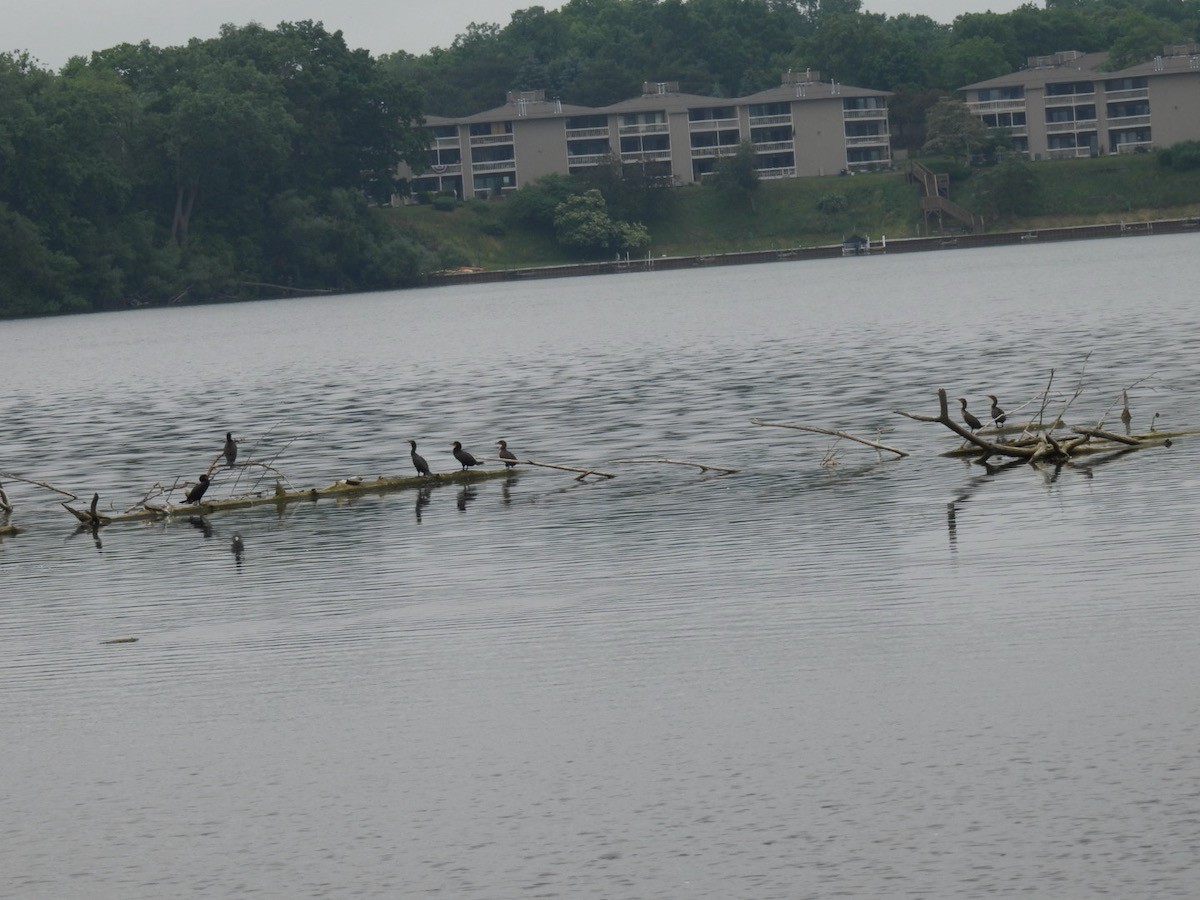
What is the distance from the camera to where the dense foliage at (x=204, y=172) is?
16000 cm

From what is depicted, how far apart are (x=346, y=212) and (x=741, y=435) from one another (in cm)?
13942

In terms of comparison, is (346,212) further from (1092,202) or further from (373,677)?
(373,677)

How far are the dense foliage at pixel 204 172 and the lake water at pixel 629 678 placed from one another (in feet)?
385

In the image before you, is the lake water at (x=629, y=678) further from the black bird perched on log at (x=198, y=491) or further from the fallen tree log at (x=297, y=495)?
the black bird perched on log at (x=198, y=491)

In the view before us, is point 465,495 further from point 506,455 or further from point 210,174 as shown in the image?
point 210,174

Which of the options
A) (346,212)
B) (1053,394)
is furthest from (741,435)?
(346,212)

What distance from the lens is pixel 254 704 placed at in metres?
20.8

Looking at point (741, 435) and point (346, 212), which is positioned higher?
point (346, 212)

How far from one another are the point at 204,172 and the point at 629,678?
15921cm

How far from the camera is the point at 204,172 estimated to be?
173m

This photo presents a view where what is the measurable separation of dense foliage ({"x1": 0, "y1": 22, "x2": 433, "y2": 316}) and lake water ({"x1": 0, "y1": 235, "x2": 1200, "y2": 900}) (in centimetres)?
11735

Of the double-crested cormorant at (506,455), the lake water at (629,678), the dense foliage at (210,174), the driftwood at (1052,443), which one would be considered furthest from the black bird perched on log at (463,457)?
the dense foliage at (210,174)

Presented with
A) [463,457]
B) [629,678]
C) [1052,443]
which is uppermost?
[463,457]

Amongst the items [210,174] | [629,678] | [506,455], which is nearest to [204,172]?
[210,174]
